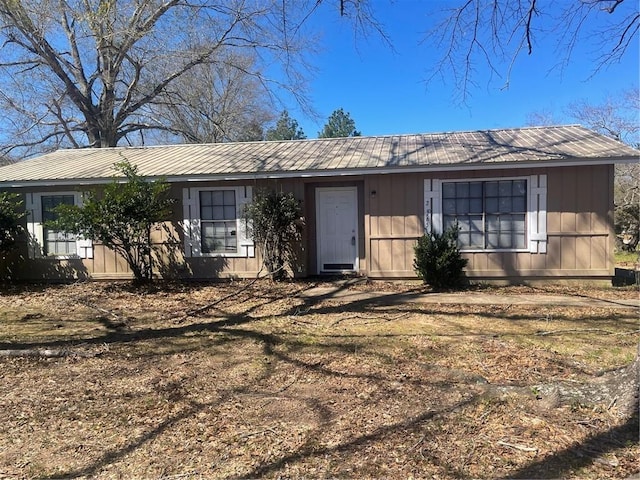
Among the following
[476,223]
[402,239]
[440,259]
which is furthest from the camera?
[402,239]

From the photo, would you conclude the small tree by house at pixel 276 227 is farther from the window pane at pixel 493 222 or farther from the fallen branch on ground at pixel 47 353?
the fallen branch on ground at pixel 47 353

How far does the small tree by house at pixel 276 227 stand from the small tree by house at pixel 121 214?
6.78 feet

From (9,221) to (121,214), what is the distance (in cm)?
336

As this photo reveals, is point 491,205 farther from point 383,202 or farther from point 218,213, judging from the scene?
point 218,213

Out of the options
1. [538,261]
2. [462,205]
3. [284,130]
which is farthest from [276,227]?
[284,130]

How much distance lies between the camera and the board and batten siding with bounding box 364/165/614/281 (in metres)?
8.41

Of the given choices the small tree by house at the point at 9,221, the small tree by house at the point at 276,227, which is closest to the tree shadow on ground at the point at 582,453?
the small tree by house at the point at 276,227

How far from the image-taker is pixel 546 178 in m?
8.52

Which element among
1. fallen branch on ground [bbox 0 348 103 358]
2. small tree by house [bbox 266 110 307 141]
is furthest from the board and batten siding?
small tree by house [bbox 266 110 307 141]

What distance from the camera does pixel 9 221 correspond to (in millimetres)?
9844

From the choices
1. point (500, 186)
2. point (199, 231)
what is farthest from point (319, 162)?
point (500, 186)

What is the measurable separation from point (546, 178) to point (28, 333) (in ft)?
31.1

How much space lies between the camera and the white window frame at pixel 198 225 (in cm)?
976

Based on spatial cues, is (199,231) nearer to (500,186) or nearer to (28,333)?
(28,333)
